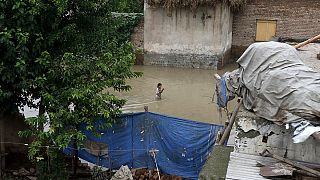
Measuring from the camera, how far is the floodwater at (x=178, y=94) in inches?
566

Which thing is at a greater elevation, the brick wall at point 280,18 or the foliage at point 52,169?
the brick wall at point 280,18

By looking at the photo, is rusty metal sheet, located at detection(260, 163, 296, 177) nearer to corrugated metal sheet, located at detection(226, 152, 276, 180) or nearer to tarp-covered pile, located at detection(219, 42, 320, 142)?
corrugated metal sheet, located at detection(226, 152, 276, 180)

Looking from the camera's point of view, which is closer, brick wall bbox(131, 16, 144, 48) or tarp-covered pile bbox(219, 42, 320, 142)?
tarp-covered pile bbox(219, 42, 320, 142)

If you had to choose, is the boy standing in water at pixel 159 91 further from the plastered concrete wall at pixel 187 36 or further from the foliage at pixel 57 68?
the foliage at pixel 57 68

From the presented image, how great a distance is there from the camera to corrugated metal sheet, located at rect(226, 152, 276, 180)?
5.22 meters

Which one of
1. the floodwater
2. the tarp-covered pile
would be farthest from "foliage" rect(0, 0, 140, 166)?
the floodwater

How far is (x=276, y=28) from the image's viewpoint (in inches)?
858

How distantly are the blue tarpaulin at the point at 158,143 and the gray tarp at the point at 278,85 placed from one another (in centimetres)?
177

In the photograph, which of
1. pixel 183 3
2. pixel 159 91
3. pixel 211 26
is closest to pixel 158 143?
pixel 159 91

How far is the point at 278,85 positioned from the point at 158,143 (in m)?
3.55

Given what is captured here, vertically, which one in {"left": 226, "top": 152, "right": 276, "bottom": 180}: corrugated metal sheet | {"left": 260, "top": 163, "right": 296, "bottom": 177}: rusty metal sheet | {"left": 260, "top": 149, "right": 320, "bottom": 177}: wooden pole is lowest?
{"left": 226, "top": 152, "right": 276, "bottom": 180}: corrugated metal sheet

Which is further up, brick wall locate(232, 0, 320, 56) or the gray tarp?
brick wall locate(232, 0, 320, 56)

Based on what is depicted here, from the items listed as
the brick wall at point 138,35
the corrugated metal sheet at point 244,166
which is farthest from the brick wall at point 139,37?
the corrugated metal sheet at point 244,166

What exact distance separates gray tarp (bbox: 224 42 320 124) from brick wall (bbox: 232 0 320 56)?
15170mm
